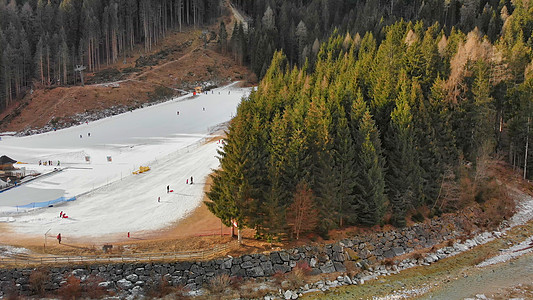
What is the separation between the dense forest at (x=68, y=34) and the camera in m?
93.6

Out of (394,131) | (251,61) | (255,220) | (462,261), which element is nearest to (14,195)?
(255,220)

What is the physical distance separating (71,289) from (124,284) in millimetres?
3349

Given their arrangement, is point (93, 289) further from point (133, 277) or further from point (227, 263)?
point (227, 263)

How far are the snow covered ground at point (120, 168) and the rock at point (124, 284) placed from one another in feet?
23.8

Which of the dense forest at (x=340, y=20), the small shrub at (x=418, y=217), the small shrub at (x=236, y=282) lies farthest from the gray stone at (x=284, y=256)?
the dense forest at (x=340, y=20)

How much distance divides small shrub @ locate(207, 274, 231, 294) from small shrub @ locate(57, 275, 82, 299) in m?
8.74

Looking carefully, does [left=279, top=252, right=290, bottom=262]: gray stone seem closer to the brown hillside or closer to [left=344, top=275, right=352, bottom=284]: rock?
[left=344, top=275, right=352, bottom=284]: rock

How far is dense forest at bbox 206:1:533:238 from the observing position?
31875mm

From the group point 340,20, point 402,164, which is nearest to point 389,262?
point 402,164

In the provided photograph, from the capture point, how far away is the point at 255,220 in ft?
103

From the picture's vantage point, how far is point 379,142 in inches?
1406

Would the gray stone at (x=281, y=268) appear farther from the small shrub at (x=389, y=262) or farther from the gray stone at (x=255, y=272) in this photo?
the small shrub at (x=389, y=262)

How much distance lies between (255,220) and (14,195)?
2949cm

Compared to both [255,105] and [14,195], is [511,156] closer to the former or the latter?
[255,105]
